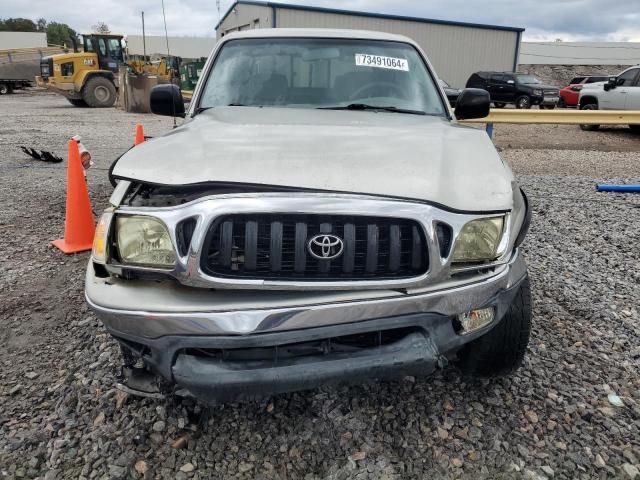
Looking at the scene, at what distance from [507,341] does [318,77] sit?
2.11 metres

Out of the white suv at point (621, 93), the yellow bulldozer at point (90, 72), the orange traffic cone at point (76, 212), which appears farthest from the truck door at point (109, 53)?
the orange traffic cone at point (76, 212)

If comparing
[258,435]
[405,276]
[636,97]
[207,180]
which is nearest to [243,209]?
[207,180]

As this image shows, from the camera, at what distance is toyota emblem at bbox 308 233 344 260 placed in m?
1.83

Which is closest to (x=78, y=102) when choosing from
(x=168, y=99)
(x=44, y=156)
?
(x=44, y=156)

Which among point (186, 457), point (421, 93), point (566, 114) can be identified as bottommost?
point (186, 457)

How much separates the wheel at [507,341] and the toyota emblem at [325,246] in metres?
0.92

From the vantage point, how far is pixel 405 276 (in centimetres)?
191

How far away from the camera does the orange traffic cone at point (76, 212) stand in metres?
4.37

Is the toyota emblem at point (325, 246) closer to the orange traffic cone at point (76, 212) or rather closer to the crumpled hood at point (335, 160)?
the crumpled hood at point (335, 160)

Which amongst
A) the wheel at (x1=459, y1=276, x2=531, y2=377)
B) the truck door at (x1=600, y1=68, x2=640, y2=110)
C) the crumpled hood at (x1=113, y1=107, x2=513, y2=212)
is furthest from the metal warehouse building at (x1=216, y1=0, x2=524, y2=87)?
the wheel at (x1=459, y1=276, x2=531, y2=377)

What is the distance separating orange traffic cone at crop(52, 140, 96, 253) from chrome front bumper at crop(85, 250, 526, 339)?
274cm

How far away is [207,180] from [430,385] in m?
1.55

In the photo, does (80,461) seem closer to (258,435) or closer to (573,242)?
(258,435)

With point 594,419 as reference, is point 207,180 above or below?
above
